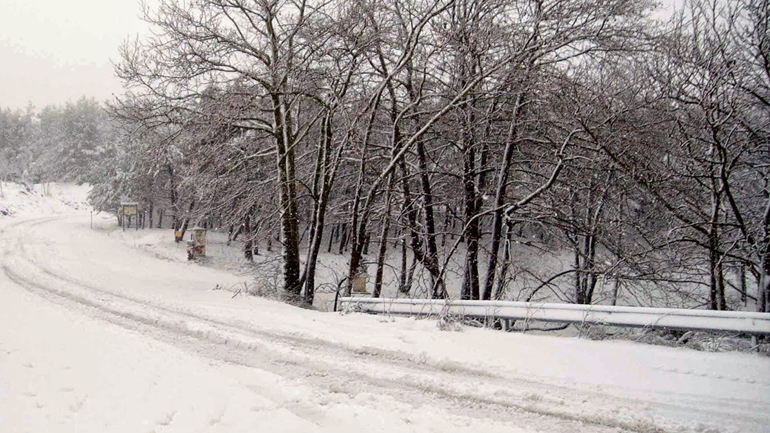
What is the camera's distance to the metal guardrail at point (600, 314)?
4.85 metres

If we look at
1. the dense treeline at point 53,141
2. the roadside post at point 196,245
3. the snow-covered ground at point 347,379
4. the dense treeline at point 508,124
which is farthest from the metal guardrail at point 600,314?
the dense treeline at point 53,141

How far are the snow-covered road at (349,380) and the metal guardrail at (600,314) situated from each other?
33cm

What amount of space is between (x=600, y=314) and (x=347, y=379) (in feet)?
11.4

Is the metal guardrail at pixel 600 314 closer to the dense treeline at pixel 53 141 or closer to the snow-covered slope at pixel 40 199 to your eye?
the snow-covered slope at pixel 40 199

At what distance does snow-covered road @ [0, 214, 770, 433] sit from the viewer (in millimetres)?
3891

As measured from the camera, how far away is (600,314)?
19.0 feet

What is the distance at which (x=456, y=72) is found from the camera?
9.98 meters

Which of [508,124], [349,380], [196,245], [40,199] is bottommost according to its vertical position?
[349,380]

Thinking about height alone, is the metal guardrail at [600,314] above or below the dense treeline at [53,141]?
below

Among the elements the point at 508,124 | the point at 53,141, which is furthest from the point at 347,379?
the point at 53,141

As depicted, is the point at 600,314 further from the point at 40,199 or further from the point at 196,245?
the point at 40,199

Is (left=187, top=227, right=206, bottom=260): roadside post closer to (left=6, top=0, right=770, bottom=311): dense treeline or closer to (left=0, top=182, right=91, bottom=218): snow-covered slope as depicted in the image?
(left=6, top=0, right=770, bottom=311): dense treeline

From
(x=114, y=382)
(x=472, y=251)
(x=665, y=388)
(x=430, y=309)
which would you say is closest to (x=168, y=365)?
(x=114, y=382)

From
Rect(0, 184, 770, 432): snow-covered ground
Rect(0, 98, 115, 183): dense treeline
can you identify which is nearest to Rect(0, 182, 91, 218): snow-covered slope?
Rect(0, 98, 115, 183): dense treeline
